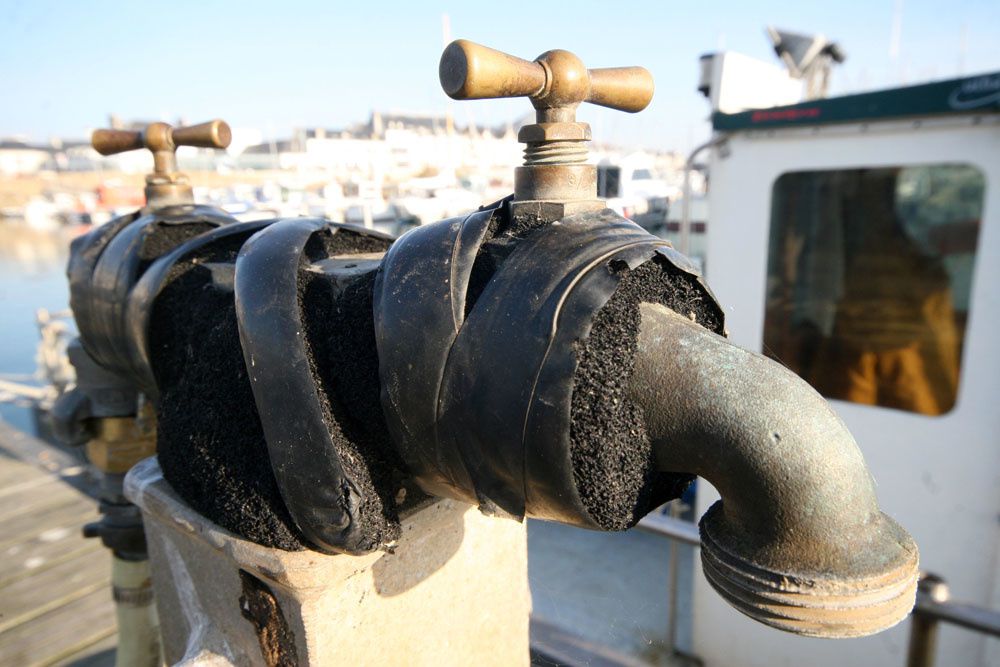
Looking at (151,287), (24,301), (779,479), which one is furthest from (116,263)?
(24,301)

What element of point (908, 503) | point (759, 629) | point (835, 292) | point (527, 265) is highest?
point (527, 265)

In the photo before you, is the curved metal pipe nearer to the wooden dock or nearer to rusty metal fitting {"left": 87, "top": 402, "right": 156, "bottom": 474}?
rusty metal fitting {"left": 87, "top": 402, "right": 156, "bottom": 474}

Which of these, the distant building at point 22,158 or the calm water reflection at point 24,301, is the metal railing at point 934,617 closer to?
the calm water reflection at point 24,301

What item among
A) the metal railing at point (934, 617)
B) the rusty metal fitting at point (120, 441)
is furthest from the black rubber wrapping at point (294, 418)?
the metal railing at point (934, 617)

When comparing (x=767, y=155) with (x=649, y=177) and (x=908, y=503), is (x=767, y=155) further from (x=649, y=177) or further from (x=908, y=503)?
(x=649, y=177)

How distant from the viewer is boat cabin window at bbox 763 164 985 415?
11.9ft

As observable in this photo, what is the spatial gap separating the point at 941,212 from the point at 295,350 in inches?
147

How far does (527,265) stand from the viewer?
2.61 ft

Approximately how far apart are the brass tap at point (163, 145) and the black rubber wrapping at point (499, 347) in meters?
1.16

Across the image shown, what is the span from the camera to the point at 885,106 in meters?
3.39

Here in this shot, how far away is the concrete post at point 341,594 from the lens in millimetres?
1086

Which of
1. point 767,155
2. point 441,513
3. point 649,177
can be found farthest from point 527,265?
point 649,177

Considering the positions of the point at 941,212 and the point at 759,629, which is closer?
the point at 941,212

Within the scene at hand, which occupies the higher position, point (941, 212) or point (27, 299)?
point (941, 212)
